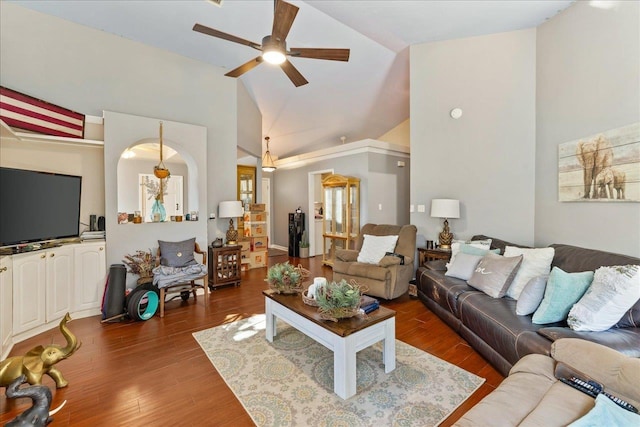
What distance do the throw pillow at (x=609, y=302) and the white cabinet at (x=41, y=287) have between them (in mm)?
4536

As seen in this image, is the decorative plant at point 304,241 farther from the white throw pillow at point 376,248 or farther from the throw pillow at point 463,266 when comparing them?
the throw pillow at point 463,266

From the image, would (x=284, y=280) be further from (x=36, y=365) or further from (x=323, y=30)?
(x=323, y=30)

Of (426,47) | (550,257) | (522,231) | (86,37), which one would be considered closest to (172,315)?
(86,37)

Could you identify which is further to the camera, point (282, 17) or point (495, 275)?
point (495, 275)

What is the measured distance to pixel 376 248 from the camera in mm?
4246

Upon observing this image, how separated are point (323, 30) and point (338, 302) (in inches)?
159

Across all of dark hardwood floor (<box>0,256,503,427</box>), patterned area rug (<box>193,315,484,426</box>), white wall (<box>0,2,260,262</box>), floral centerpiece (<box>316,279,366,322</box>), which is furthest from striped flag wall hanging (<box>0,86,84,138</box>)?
floral centerpiece (<box>316,279,366,322</box>)

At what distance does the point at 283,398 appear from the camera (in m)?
1.98

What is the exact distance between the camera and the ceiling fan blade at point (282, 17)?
86.6 inches

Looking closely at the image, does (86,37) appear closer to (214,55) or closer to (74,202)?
(214,55)

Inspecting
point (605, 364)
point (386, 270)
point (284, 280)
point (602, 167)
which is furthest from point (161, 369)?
point (602, 167)

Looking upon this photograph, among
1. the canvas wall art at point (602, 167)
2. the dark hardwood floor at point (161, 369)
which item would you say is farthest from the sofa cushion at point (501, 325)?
the canvas wall art at point (602, 167)

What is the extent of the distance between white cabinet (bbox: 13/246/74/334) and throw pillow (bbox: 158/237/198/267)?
3.08ft

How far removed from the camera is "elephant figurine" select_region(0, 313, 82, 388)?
1806mm
